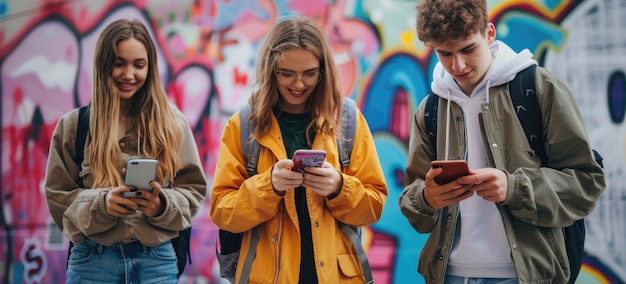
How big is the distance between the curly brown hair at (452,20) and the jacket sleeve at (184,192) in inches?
53.6

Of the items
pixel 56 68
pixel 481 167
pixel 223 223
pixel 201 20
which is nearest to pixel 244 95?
pixel 201 20

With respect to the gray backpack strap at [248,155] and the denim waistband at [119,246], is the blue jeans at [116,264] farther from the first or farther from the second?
the gray backpack strap at [248,155]

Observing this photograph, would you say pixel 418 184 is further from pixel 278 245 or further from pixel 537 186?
pixel 278 245

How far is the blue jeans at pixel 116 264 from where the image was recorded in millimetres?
3051

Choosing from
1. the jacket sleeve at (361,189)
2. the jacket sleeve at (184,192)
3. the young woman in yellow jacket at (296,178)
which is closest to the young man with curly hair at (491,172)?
the jacket sleeve at (361,189)

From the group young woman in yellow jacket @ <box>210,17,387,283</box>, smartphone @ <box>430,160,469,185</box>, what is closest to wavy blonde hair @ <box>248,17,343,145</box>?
young woman in yellow jacket @ <box>210,17,387,283</box>

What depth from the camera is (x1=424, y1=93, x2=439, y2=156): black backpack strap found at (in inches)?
108

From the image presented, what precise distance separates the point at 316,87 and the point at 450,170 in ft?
2.71

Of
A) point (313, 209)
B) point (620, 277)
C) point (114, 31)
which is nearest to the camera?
point (313, 209)

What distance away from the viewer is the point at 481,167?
259cm

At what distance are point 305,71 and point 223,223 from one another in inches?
27.9

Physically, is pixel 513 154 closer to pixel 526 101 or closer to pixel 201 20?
pixel 526 101

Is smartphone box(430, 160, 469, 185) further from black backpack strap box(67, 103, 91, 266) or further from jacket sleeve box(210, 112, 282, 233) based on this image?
black backpack strap box(67, 103, 91, 266)

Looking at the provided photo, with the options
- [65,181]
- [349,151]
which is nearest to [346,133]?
[349,151]
